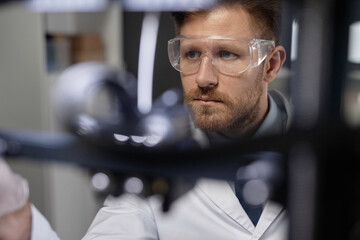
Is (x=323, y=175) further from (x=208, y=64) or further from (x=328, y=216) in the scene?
(x=208, y=64)

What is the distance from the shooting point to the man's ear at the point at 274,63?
0.37 meters

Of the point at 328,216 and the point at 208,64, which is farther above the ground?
the point at 208,64

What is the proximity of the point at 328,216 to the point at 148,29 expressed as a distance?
25 centimetres

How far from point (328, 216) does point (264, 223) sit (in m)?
0.10

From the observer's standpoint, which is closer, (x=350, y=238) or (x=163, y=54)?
(x=350, y=238)

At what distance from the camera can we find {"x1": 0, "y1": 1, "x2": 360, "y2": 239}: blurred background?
0.32 m

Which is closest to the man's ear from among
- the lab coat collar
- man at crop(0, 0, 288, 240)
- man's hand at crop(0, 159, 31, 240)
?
man at crop(0, 0, 288, 240)

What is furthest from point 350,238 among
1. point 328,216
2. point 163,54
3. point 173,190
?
point 163,54

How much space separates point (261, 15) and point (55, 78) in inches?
19.2

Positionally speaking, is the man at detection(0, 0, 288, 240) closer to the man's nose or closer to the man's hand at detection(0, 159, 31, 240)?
the man's nose

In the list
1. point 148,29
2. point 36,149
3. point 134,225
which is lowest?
point 134,225

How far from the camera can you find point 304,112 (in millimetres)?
272

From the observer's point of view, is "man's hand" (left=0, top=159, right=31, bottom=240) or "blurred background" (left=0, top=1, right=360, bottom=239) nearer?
"blurred background" (left=0, top=1, right=360, bottom=239)

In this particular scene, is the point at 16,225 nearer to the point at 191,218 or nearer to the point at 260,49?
the point at 191,218
